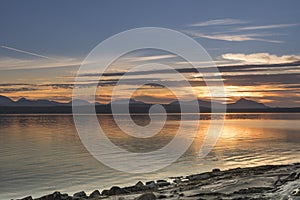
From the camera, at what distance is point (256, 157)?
151ft

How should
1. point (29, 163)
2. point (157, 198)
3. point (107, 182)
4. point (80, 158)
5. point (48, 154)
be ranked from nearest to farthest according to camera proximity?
point (157, 198), point (107, 182), point (29, 163), point (80, 158), point (48, 154)

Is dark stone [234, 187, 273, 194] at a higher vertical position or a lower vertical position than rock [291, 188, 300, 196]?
lower

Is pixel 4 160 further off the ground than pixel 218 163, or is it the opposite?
pixel 4 160

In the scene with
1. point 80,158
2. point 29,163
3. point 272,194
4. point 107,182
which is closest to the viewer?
point 272,194

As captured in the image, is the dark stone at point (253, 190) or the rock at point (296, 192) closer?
the rock at point (296, 192)

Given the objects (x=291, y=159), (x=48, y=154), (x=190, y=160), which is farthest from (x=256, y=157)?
(x=48, y=154)

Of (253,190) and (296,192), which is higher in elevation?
(296,192)

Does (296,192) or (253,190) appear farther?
(253,190)

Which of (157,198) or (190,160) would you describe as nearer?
(157,198)

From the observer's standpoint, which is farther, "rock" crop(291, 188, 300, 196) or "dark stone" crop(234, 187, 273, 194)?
"dark stone" crop(234, 187, 273, 194)

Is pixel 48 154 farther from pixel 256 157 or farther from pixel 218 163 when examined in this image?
pixel 256 157

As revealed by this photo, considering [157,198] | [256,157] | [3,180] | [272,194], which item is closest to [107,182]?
[3,180]

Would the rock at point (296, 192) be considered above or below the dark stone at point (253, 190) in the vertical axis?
above

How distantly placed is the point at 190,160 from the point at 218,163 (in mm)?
3573
